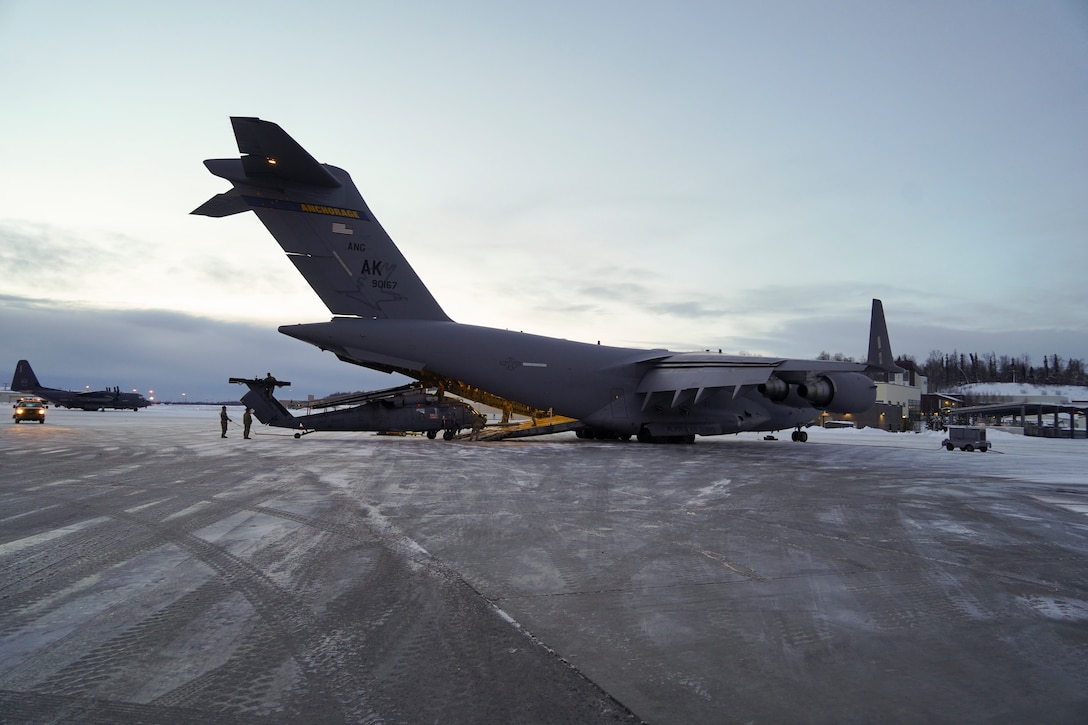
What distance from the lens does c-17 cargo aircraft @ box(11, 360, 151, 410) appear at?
51094 mm

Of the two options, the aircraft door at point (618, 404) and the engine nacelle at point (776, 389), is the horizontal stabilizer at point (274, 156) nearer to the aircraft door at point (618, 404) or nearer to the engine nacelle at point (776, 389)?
the aircraft door at point (618, 404)

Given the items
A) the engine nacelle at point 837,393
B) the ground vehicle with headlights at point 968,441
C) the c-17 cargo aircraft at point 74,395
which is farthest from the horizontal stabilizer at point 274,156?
the c-17 cargo aircraft at point 74,395

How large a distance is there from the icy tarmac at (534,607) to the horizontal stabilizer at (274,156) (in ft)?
26.5

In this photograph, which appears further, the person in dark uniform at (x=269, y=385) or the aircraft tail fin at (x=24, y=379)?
the aircraft tail fin at (x=24, y=379)

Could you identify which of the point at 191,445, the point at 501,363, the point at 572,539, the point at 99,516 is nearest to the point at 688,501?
the point at 572,539

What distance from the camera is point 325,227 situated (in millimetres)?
17062

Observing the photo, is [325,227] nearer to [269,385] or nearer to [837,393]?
[269,385]

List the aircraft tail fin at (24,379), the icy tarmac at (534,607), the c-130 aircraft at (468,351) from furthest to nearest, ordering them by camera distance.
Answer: the aircraft tail fin at (24,379), the c-130 aircraft at (468,351), the icy tarmac at (534,607)

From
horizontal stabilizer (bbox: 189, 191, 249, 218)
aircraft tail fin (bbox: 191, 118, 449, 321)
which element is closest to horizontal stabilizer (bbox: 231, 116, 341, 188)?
aircraft tail fin (bbox: 191, 118, 449, 321)

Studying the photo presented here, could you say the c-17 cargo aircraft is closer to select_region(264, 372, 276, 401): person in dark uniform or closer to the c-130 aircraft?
select_region(264, 372, 276, 401): person in dark uniform

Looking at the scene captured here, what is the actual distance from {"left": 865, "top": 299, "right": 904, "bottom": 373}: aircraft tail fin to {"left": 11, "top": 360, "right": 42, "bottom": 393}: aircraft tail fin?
6099cm

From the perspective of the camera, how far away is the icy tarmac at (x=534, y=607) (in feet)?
9.18

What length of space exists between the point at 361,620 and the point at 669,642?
1.81 meters

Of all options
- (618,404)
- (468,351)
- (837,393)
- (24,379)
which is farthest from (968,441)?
(24,379)
